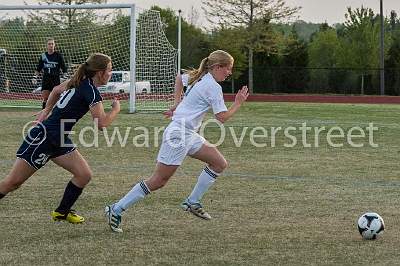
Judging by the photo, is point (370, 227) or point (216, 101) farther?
point (216, 101)

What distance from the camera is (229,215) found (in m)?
7.58

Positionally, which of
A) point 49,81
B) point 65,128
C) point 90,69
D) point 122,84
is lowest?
point 65,128

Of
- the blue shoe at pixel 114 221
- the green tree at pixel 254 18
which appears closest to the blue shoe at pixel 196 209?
the blue shoe at pixel 114 221

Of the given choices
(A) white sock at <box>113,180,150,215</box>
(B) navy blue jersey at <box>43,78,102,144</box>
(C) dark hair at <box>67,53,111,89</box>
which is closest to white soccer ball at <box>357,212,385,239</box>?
(A) white sock at <box>113,180,150,215</box>

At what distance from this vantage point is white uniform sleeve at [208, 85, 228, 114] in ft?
23.2

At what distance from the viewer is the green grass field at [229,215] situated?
19.3 feet

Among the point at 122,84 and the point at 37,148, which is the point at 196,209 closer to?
the point at 37,148

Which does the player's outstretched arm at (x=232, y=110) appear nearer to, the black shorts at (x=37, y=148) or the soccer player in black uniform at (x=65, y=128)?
the soccer player in black uniform at (x=65, y=128)

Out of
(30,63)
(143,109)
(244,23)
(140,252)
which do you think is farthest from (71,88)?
(244,23)

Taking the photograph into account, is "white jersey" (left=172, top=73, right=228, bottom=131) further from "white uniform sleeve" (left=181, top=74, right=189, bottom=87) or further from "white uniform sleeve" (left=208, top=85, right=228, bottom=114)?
"white uniform sleeve" (left=181, top=74, right=189, bottom=87)

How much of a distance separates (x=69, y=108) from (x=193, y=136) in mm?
1170

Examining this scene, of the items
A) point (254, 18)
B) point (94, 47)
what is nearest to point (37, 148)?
point (94, 47)

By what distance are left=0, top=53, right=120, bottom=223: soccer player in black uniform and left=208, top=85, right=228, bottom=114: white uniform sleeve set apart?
857 millimetres

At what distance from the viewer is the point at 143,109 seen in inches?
977
